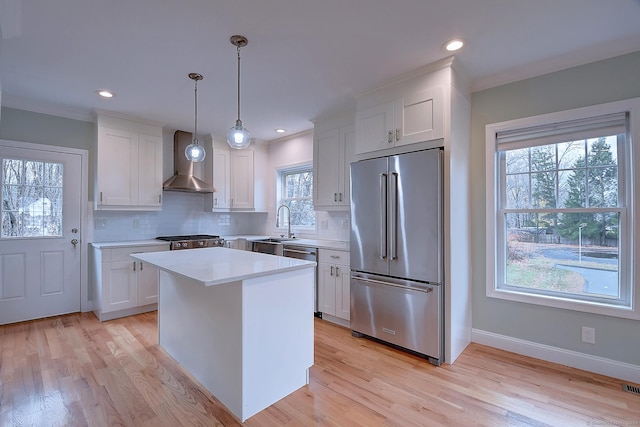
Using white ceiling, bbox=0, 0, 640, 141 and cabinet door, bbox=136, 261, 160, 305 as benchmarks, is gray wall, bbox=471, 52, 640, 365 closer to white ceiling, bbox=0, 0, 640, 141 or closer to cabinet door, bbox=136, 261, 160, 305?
white ceiling, bbox=0, 0, 640, 141

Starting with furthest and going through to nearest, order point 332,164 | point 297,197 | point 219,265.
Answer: point 297,197 < point 332,164 < point 219,265

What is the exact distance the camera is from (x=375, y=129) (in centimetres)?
292

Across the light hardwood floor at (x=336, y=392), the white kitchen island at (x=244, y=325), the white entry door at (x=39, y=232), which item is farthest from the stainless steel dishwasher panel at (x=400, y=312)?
the white entry door at (x=39, y=232)

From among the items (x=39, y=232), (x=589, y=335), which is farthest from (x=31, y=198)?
(x=589, y=335)

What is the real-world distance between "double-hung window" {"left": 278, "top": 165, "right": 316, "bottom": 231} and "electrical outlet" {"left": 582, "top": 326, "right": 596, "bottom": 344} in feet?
10.2

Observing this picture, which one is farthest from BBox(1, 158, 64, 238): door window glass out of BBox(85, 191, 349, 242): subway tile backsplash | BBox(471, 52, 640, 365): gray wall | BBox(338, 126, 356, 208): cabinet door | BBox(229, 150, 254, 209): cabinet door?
BBox(471, 52, 640, 365): gray wall

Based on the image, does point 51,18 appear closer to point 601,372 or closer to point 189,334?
point 189,334

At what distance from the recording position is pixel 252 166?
4930 millimetres

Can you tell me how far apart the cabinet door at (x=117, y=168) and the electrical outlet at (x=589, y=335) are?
4.92 metres

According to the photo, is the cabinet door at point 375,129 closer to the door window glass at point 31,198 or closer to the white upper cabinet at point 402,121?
the white upper cabinet at point 402,121

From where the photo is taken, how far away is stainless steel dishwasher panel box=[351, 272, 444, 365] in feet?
8.12

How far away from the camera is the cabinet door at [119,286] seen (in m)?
3.43

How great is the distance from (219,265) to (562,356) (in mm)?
2847

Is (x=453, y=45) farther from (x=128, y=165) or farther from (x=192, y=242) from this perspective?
(x=128, y=165)
